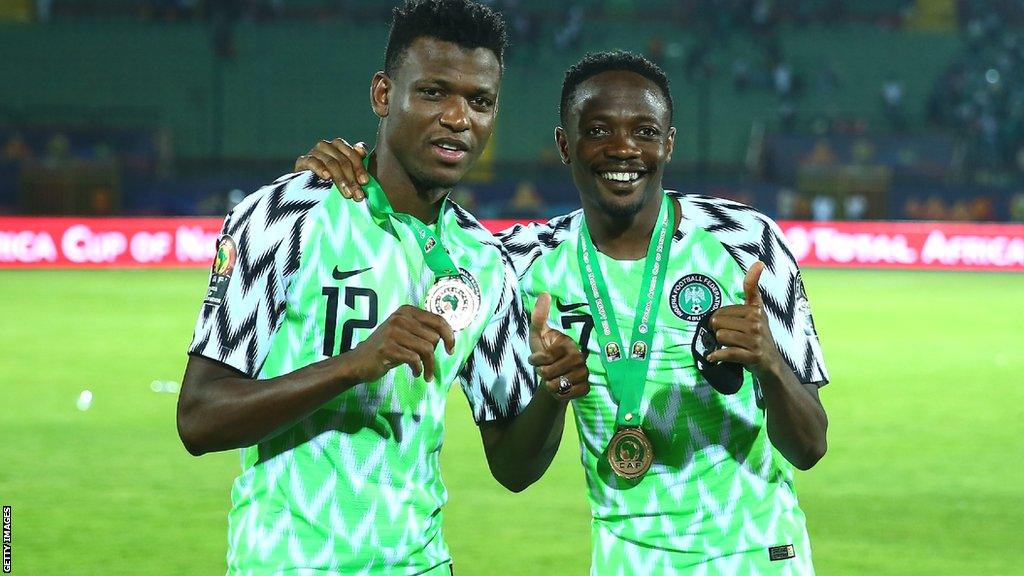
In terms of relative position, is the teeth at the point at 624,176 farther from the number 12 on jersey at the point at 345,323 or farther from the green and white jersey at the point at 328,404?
the number 12 on jersey at the point at 345,323

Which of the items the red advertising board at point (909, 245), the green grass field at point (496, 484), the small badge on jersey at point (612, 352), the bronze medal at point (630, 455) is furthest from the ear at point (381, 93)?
the red advertising board at point (909, 245)

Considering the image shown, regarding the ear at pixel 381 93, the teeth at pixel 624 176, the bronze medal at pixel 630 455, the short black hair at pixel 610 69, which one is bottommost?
the bronze medal at pixel 630 455

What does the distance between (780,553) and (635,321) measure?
0.69 metres

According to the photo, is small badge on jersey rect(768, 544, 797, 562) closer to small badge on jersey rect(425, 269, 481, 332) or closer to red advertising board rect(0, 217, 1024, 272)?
small badge on jersey rect(425, 269, 481, 332)

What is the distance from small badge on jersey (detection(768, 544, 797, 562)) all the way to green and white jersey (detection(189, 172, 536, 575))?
91 centimetres

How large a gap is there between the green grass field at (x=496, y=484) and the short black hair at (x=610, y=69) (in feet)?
10.9

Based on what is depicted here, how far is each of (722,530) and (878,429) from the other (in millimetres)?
7132

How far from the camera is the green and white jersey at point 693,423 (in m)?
3.59

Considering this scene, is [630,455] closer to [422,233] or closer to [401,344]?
[422,233]

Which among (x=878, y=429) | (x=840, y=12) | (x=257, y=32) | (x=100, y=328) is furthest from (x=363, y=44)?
(x=878, y=429)

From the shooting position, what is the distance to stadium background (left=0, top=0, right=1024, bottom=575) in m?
7.65

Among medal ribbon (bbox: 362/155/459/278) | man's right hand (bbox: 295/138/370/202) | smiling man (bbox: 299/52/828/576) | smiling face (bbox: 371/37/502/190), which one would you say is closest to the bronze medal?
smiling man (bbox: 299/52/828/576)

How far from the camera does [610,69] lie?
3.83m

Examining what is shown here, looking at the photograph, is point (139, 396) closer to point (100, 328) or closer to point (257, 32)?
point (100, 328)
